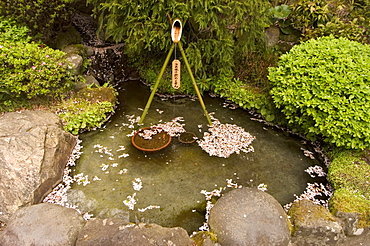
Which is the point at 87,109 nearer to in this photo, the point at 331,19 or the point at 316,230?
the point at 316,230

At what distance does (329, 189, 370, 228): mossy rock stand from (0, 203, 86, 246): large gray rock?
368 cm

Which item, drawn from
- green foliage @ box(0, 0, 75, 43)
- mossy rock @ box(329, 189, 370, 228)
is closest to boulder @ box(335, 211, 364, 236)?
mossy rock @ box(329, 189, 370, 228)

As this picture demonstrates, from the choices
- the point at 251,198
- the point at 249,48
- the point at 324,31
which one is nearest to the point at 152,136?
the point at 251,198

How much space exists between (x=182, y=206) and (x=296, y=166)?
2.45 metres

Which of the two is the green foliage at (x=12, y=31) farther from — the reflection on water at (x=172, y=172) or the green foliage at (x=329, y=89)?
the green foliage at (x=329, y=89)

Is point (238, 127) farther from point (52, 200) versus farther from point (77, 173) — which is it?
point (52, 200)

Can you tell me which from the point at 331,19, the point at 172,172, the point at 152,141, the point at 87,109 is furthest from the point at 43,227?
the point at 331,19

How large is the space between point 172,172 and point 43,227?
7.42 feet

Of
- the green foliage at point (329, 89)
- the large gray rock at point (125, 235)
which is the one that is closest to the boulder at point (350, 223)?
the green foliage at point (329, 89)

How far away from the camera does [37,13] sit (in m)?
6.40

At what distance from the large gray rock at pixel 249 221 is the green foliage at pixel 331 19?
505cm

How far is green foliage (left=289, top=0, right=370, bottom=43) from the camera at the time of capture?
21.7 feet

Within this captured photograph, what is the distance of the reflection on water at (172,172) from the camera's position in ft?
14.0

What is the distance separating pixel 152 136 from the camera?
5.73 metres
